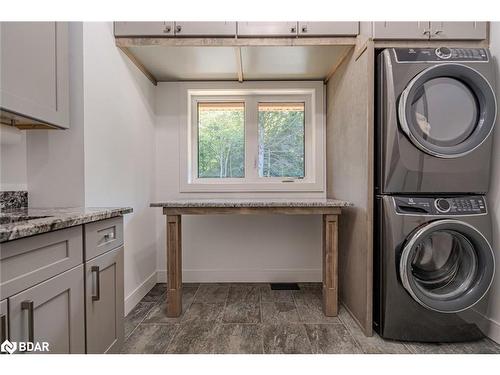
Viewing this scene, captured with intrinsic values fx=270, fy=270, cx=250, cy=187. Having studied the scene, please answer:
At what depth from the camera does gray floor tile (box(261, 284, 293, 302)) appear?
2318mm

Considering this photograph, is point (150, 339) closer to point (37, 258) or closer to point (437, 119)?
point (37, 258)

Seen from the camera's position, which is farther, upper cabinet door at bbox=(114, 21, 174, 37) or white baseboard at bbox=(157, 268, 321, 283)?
white baseboard at bbox=(157, 268, 321, 283)

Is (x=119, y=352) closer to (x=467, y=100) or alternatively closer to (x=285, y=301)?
(x=285, y=301)

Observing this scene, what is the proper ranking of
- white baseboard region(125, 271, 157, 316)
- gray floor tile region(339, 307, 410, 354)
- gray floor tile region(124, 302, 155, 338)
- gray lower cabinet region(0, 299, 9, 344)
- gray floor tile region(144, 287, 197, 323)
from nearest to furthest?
gray lower cabinet region(0, 299, 9, 344) → gray floor tile region(339, 307, 410, 354) → gray floor tile region(124, 302, 155, 338) → gray floor tile region(144, 287, 197, 323) → white baseboard region(125, 271, 157, 316)

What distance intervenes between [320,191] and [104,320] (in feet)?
6.89

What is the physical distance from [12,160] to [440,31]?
2705mm

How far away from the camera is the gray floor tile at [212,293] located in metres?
2.31

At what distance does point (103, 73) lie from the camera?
1.75 meters

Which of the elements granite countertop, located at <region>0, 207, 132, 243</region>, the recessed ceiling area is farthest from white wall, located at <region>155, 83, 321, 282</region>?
granite countertop, located at <region>0, 207, 132, 243</region>

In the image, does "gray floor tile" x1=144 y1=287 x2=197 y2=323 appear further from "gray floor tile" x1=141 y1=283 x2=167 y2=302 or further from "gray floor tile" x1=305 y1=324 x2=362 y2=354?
"gray floor tile" x1=305 y1=324 x2=362 y2=354

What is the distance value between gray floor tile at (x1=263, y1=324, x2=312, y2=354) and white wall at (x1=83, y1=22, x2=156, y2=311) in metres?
1.08

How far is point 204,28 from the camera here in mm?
1918

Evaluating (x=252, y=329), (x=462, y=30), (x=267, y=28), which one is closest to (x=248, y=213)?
(x=252, y=329)
